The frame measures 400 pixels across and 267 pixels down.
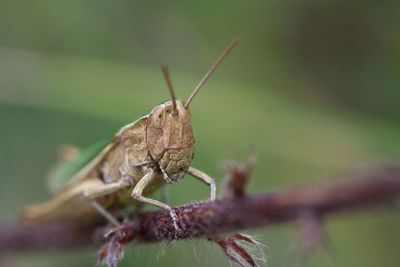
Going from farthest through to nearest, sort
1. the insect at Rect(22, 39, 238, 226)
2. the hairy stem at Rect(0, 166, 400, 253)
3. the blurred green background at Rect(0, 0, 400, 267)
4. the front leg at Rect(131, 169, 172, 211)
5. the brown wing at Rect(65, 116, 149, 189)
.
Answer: the blurred green background at Rect(0, 0, 400, 267), the brown wing at Rect(65, 116, 149, 189), the front leg at Rect(131, 169, 172, 211), the insect at Rect(22, 39, 238, 226), the hairy stem at Rect(0, 166, 400, 253)

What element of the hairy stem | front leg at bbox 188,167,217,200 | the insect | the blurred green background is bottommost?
the hairy stem

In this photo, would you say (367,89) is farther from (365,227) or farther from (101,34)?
(101,34)

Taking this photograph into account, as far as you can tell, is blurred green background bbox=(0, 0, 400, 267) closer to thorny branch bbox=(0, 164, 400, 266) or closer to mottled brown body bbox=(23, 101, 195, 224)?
mottled brown body bbox=(23, 101, 195, 224)

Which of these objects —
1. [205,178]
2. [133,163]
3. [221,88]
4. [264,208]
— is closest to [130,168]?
[133,163]

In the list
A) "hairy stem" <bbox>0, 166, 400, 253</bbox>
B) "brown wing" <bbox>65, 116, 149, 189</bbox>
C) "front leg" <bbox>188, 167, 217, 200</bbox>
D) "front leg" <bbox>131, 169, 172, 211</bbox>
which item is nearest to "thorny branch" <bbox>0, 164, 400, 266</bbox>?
"hairy stem" <bbox>0, 166, 400, 253</bbox>

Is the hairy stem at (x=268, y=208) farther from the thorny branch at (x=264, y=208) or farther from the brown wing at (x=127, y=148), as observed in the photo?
the brown wing at (x=127, y=148)

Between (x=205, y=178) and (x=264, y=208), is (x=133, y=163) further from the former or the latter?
(x=264, y=208)
